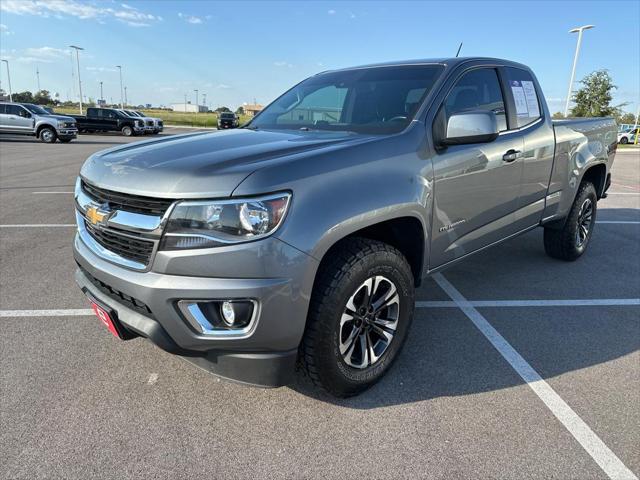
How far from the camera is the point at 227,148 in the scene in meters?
2.47

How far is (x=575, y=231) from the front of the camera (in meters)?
4.83

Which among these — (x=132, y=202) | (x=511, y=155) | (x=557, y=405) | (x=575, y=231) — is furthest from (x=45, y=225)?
Answer: (x=575, y=231)

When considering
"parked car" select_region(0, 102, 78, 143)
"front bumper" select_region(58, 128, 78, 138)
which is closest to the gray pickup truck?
"front bumper" select_region(58, 128, 78, 138)

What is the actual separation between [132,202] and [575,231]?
4480 millimetres

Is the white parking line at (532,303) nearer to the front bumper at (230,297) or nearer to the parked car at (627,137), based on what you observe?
the front bumper at (230,297)

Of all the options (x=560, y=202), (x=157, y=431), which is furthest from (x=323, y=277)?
(x=560, y=202)

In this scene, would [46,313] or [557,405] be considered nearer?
[557,405]

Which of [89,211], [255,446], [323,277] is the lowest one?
[255,446]

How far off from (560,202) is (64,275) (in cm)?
485

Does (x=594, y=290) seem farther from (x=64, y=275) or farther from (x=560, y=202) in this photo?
(x=64, y=275)

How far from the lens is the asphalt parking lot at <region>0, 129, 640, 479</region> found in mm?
2117

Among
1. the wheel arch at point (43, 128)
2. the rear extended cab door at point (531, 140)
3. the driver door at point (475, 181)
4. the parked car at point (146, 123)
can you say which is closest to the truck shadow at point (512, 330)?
the driver door at point (475, 181)

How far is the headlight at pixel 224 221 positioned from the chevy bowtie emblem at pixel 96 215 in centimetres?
51

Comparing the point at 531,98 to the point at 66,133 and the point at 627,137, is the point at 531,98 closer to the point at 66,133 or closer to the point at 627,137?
the point at 66,133
